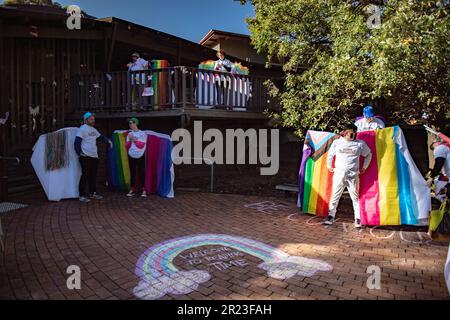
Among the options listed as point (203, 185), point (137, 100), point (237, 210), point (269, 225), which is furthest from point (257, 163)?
point (269, 225)

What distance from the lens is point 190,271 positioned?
3.57 meters

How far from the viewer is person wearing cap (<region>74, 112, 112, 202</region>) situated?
22.5 feet

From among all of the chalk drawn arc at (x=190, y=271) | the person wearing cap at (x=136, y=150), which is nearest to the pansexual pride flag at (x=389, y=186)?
the chalk drawn arc at (x=190, y=271)

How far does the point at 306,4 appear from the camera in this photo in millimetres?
6930

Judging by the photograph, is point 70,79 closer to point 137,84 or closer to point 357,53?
Answer: point 137,84

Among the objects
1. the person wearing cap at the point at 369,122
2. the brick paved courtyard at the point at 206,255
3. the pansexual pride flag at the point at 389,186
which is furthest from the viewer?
the person wearing cap at the point at 369,122

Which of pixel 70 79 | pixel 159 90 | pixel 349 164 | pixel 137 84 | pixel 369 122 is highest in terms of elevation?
pixel 70 79

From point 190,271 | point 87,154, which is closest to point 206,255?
point 190,271

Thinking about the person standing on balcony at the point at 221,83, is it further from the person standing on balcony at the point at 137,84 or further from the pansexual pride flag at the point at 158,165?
the pansexual pride flag at the point at 158,165

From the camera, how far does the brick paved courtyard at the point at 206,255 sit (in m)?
3.15

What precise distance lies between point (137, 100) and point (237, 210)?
4.99 metres

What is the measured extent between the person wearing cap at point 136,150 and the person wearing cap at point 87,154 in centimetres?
77

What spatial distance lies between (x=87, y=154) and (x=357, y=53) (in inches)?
236

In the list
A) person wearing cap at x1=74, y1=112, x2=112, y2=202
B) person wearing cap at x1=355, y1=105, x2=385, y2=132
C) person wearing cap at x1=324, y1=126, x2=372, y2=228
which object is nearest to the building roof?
person wearing cap at x1=74, y1=112, x2=112, y2=202
